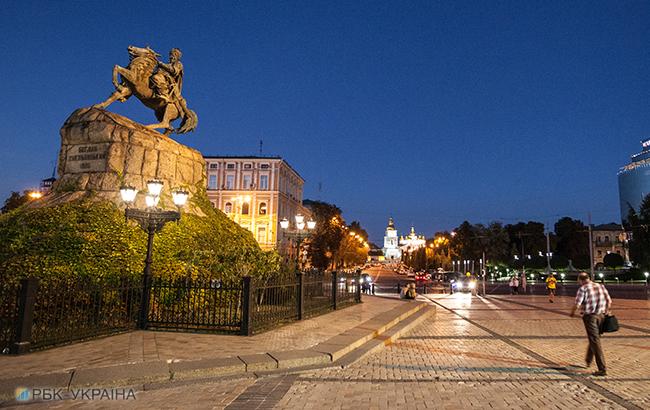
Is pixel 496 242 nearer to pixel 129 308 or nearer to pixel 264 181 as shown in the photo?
pixel 264 181

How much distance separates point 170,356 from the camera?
7746 millimetres

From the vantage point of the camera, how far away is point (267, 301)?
11.5 meters

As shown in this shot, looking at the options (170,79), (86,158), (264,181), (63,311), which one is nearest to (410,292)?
(170,79)

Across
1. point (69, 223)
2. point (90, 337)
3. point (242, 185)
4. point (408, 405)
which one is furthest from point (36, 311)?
point (242, 185)

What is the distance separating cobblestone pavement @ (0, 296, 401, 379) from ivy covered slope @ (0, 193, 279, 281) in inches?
95.0

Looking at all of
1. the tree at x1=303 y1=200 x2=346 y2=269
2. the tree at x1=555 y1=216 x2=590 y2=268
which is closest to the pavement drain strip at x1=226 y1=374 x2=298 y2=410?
the tree at x1=303 y1=200 x2=346 y2=269

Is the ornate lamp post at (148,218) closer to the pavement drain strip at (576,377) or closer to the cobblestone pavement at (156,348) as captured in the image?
the cobblestone pavement at (156,348)

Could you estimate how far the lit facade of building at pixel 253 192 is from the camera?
71.2 metres

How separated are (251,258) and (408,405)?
9756mm

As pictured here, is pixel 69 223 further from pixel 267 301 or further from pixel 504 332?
pixel 504 332

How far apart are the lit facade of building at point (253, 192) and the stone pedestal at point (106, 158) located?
54791 millimetres

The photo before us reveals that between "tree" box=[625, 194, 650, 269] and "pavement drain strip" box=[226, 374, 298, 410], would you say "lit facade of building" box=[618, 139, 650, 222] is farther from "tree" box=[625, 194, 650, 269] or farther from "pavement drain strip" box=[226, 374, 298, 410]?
"pavement drain strip" box=[226, 374, 298, 410]

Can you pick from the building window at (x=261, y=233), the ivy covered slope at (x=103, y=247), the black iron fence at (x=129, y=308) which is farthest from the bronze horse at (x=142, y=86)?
the building window at (x=261, y=233)

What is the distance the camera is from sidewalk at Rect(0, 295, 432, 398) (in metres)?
6.40
